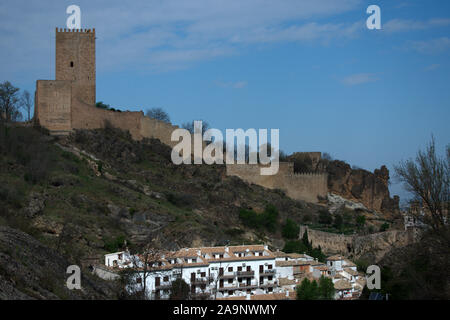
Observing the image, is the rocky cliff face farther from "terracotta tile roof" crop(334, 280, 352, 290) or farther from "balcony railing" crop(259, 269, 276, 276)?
"terracotta tile roof" crop(334, 280, 352, 290)

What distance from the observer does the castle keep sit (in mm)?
41031

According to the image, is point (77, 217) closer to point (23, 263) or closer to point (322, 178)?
point (23, 263)

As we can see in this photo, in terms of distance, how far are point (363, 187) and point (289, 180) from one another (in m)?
7.87

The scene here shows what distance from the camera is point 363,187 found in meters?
54.9

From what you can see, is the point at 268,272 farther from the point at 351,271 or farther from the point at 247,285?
the point at 351,271

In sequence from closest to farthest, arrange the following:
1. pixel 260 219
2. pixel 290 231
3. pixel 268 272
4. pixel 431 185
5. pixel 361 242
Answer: pixel 431 185, pixel 268 272, pixel 361 242, pixel 260 219, pixel 290 231

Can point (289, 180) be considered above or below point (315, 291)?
above

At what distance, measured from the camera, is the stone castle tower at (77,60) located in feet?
140

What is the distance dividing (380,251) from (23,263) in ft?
92.2

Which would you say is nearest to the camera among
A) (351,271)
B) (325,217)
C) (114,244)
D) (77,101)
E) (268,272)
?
(268,272)

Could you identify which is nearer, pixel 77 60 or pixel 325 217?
pixel 77 60

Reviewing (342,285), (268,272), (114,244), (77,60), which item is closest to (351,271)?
(342,285)

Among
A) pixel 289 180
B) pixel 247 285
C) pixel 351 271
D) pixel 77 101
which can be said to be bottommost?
pixel 247 285
